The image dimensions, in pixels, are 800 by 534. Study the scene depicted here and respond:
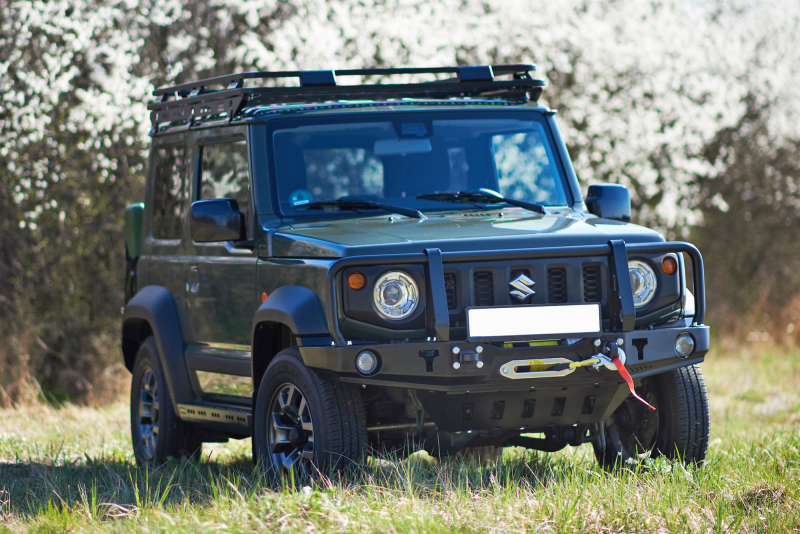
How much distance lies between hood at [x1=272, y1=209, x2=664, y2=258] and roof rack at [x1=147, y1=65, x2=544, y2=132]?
0.93 m

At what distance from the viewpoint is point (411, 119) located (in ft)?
19.9

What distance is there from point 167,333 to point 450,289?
2295mm

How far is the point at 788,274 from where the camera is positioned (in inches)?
535

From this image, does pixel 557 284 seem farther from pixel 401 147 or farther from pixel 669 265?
pixel 401 147

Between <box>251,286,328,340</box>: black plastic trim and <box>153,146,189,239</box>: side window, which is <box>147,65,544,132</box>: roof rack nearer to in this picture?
<box>153,146,189,239</box>: side window

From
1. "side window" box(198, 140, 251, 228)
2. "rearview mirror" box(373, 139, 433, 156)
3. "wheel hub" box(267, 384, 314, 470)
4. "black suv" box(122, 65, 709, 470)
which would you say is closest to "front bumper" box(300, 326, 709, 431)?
"black suv" box(122, 65, 709, 470)

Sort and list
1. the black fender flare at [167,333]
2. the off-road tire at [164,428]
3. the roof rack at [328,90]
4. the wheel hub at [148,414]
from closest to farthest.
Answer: the roof rack at [328,90]
the black fender flare at [167,333]
the off-road tire at [164,428]
the wheel hub at [148,414]

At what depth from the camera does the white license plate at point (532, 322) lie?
4.67 meters

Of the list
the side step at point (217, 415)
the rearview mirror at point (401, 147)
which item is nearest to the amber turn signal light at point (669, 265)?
the rearview mirror at point (401, 147)

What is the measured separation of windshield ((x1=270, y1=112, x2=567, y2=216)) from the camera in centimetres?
576

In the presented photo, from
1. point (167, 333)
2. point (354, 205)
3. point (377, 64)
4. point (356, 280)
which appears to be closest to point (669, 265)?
point (356, 280)

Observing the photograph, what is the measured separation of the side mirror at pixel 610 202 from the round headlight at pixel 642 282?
3.46 ft

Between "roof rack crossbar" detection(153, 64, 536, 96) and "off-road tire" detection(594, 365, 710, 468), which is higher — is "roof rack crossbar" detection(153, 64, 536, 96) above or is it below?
above

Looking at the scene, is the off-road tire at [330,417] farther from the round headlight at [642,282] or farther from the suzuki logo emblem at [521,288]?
the round headlight at [642,282]
